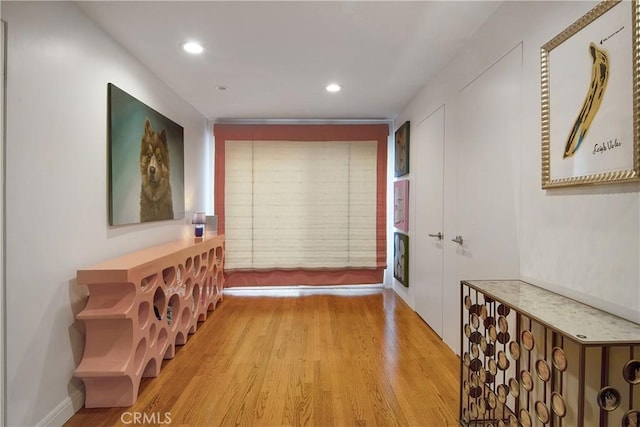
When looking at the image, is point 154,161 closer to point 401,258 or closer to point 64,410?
point 64,410

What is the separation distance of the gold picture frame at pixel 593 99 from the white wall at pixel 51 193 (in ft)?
8.45

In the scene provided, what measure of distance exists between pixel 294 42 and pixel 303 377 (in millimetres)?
2460

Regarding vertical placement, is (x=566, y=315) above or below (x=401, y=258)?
above

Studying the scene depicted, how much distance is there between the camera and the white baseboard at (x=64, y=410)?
5.15 ft

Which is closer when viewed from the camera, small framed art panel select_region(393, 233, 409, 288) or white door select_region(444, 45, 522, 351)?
white door select_region(444, 45, 522, 351)

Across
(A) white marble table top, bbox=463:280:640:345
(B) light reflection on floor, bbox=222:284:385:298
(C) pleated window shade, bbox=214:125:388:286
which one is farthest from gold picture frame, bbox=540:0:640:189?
(B) light reflection on floor, bbox=222:284:385:298

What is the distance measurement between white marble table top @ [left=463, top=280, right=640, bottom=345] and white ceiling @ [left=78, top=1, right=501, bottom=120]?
1.70 m

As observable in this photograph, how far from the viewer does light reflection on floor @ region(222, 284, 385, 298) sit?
→ 4129 mm

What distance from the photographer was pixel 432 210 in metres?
2.83

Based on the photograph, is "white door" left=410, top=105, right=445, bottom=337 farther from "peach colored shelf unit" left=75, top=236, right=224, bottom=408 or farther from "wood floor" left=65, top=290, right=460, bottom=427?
"peach colored shelf unit" left=75, top=236, right=224, bottom=408

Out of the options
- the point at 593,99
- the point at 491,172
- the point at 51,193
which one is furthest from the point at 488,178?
the point at 51,193

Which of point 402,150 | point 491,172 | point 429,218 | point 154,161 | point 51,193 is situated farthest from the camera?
point 402,150

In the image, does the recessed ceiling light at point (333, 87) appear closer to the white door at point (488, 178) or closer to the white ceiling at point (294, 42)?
the white ceiling at point (294, 42)

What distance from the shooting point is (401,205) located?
378 cm
